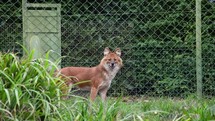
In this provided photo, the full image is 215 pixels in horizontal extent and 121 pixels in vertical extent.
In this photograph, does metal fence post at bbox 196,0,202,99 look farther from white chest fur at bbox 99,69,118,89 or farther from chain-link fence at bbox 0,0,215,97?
white chest fur at bbox 99,69,118,89

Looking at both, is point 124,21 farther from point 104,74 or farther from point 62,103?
point 62,103

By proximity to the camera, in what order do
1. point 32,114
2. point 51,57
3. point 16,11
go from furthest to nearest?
point 16,11, point 51,57, point 32,114

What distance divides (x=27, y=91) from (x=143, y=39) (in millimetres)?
3955

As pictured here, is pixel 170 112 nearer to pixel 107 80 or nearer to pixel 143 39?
pixel 107 80

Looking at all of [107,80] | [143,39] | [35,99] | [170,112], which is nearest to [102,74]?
[107,80]

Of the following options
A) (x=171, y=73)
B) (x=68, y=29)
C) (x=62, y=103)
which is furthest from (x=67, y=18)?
(x=62, y=103)

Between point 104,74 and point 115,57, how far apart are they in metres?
0.28

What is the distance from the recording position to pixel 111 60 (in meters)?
7.23

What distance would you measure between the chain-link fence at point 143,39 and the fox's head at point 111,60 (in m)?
0.13

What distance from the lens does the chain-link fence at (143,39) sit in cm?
702

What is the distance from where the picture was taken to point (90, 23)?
7070 millimetres

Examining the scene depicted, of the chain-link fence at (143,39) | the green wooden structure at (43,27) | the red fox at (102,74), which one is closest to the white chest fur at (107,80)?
the red fox at (102,74)

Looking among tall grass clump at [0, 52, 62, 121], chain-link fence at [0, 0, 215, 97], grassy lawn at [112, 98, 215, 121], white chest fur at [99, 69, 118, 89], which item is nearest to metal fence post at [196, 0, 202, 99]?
chain-link fence at [0, 0, 215, 97]

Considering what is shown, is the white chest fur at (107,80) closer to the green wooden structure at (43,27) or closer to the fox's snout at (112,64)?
the fox's snout at (112,64)
